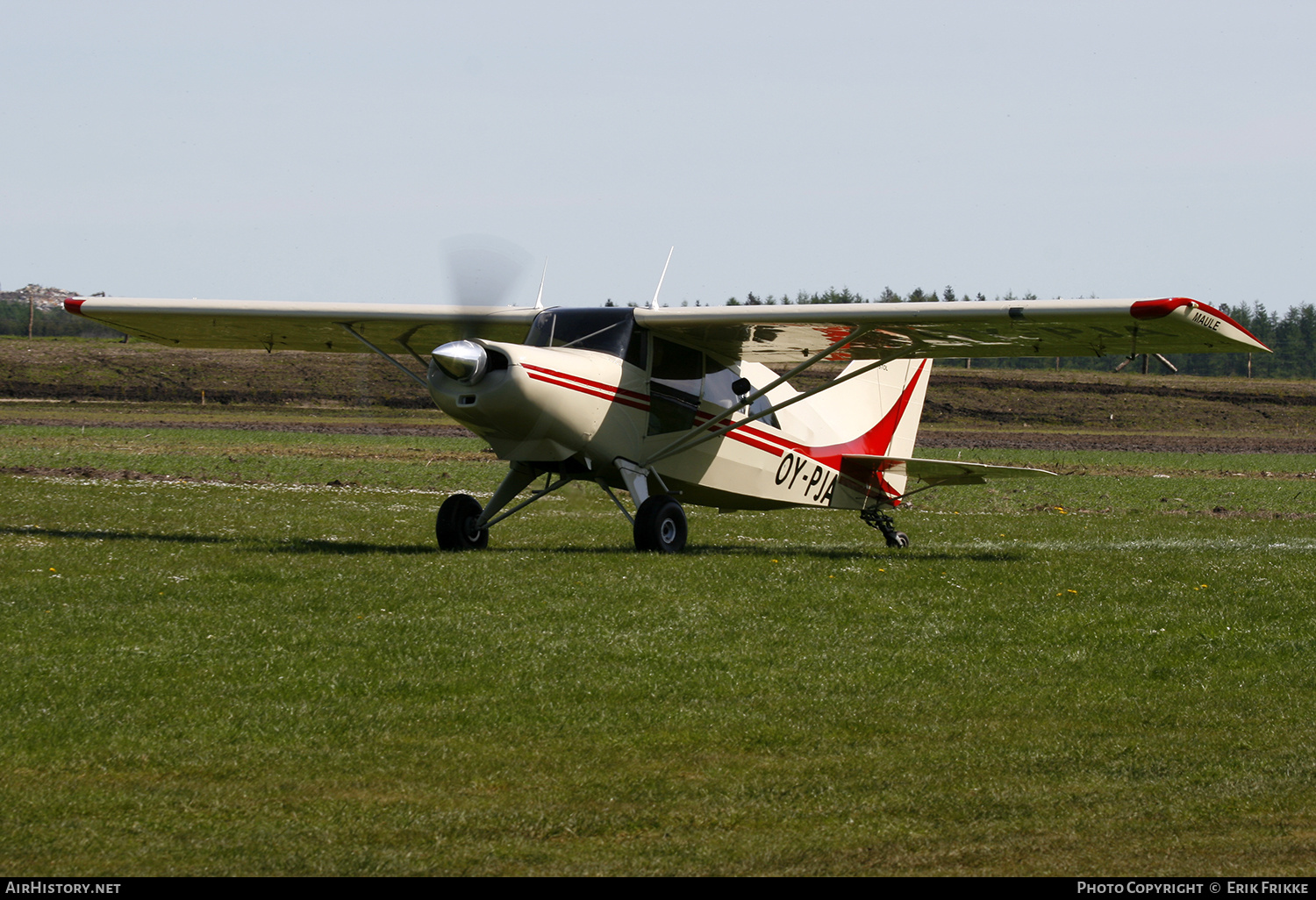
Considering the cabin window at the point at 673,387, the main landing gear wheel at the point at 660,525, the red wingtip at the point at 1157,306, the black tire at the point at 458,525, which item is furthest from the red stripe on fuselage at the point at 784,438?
the red wingtip at the point at 1157,306

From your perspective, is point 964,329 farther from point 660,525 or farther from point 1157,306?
point 660,525

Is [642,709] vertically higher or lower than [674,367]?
lower

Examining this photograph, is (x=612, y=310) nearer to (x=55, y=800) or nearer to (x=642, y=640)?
(x=642, y=640)

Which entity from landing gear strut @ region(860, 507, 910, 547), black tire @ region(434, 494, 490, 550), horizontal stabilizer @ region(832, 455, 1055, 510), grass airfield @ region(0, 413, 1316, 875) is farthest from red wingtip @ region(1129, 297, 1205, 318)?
black tire @ region(434, 494, 490, 550)

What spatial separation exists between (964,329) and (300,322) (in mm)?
8999

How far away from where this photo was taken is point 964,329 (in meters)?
15.6

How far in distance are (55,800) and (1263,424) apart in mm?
78182

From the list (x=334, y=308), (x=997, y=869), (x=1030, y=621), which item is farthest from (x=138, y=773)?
(x=334, y=308)

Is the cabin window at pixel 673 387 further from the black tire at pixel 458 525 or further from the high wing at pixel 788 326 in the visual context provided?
the black tire at pixel 458 525

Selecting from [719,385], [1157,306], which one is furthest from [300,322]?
[1157,306]

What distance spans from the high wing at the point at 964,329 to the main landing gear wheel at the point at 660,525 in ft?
7.61

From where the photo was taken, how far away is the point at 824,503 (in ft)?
66.6

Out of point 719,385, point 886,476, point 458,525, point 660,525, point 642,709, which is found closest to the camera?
point 642,709

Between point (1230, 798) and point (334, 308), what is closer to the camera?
point (1230, 798)
